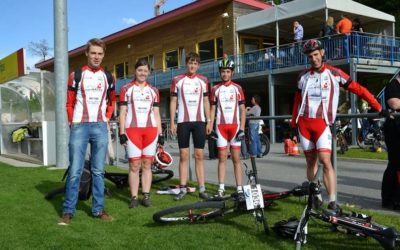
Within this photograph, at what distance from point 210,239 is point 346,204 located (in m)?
2.62

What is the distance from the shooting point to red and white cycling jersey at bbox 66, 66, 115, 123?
5.90m

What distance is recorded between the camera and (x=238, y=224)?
5.56 meters

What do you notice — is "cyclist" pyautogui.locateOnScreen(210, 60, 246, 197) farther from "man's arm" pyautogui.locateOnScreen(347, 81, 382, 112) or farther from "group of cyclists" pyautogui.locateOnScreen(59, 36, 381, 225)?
"man's arm" pyautogui.locateOnScreen(347, 81, 382, 112)

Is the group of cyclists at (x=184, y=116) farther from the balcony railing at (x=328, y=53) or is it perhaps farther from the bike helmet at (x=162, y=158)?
the balcony railing at (x=328, y=53)

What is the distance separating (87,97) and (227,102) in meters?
2.14

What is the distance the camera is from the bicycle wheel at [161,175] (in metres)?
8.90

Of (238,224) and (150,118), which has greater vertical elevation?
(150,118)

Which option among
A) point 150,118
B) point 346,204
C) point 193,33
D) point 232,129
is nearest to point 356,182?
point 346,204

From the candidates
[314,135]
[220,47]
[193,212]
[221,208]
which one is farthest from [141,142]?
[220,47]

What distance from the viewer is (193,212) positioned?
5477 millimetres

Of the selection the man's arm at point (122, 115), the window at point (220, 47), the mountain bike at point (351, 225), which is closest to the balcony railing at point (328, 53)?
the window at point (220, 47)

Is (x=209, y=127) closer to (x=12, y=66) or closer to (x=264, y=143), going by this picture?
(x=264, y=143)

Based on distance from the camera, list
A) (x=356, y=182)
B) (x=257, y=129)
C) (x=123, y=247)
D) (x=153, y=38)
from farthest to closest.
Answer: (x=153, y=38) → (x=257, y=129) → (x=356, y=182) → (x=123, y=247)

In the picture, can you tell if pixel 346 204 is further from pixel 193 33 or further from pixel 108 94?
pixel 193 33
